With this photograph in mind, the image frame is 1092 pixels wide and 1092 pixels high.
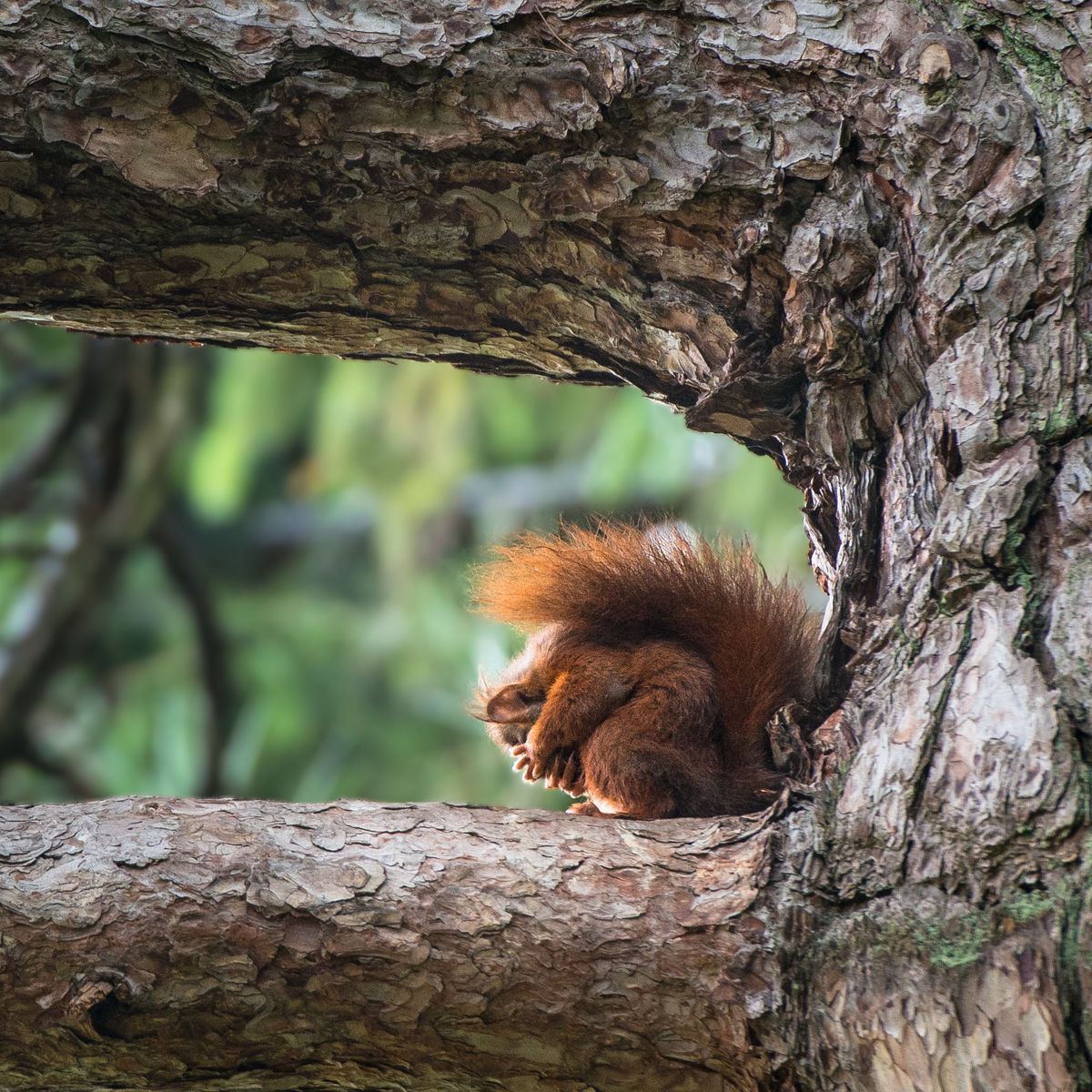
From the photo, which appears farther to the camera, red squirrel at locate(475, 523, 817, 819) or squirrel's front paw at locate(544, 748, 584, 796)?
squirrel's front paw at locate(544, 748, 584, 796)

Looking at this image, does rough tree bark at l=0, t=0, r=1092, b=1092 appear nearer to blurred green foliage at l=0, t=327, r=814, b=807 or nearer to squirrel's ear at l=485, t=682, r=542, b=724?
squirrel's ear at l=485, t=682, r=542, b=724

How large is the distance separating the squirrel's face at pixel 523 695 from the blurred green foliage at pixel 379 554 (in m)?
1.66

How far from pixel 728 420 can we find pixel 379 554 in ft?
12.0

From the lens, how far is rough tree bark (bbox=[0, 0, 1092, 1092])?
1.03 metres

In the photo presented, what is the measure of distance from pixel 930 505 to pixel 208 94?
2.54 feet

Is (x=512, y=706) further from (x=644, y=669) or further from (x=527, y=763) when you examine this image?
(x=644, y=669)

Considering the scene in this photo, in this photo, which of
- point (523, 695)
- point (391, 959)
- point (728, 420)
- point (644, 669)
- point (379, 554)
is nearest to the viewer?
point (391, 959)

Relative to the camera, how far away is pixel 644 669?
1.47 metres

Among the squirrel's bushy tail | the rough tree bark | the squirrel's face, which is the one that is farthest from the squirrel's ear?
the rough tree bark

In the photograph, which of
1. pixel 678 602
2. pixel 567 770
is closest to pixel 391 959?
pixel 567 770

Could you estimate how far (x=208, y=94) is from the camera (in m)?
1.22

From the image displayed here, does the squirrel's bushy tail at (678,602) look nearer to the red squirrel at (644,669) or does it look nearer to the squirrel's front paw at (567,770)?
the red squirrel at (644,669)

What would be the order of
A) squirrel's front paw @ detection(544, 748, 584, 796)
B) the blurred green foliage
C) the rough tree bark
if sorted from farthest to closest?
the blurred green foliage → squirrel's front paw @ detection(544, 748, 584, 796) → the rough tree bark

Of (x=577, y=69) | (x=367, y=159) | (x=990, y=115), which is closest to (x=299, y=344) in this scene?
(x=367, y=159)
